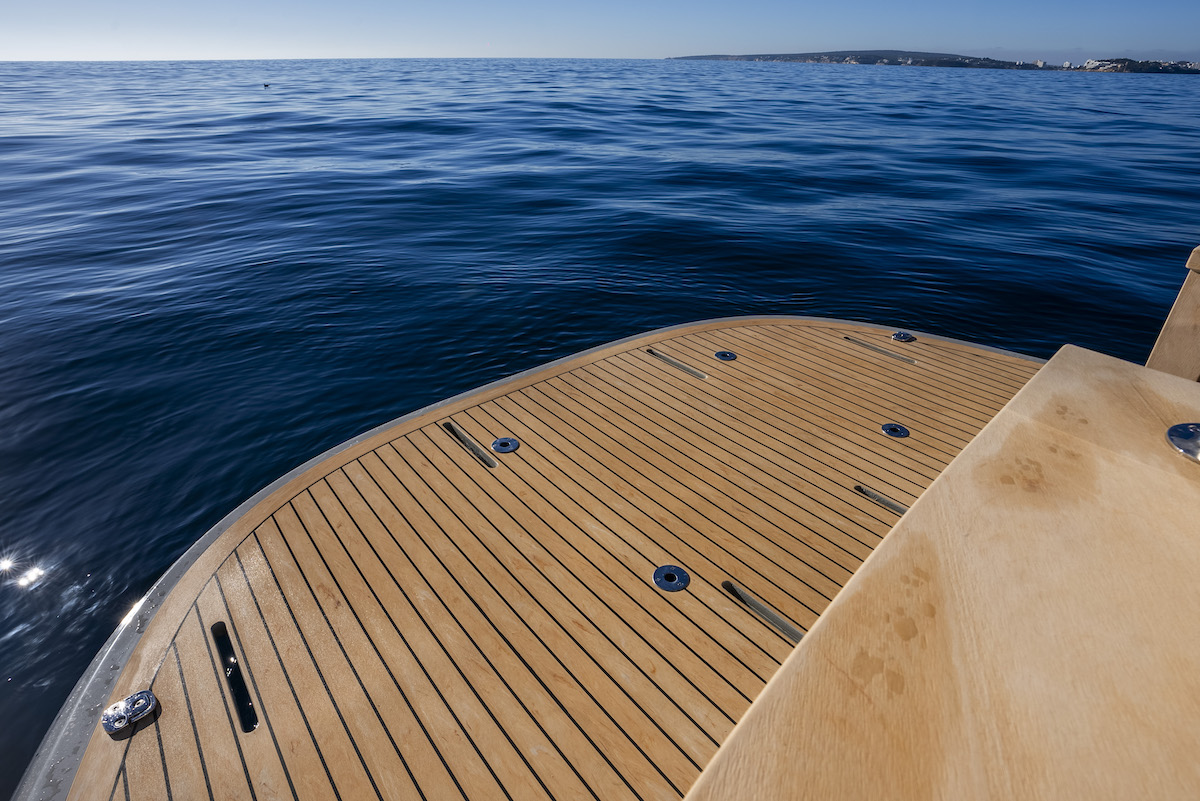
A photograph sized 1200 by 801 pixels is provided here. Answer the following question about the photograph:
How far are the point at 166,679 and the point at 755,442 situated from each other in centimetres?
340

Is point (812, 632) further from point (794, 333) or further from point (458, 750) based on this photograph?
point (794, 333)

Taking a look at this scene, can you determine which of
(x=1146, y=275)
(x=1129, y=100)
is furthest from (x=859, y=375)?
(x=1129, y=100)

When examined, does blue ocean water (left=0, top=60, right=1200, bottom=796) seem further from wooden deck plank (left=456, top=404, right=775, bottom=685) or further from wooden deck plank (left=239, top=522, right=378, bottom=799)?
wooden deck plank (left=456, top=404, right=775, bottom=685)

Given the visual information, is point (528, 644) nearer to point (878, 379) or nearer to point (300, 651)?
point (300, 651)

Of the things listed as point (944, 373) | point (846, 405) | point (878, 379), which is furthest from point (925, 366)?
point (846, 405)

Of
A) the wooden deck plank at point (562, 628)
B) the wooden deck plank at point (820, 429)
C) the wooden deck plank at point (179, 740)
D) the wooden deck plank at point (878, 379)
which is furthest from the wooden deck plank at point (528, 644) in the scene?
the wooden deck plank at point (878, 379)

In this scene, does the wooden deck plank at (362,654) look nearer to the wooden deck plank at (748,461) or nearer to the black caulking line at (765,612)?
the black caulking line at (765,612)

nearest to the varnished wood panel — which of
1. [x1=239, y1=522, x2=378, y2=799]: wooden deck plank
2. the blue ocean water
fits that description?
[x1=239, y1=522, x2=378, y2=799]: wooden deck plank

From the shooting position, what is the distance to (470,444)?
3.99 metres

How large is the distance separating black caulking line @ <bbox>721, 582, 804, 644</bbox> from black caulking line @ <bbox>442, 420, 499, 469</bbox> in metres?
1.68

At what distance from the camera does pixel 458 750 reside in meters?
2.25

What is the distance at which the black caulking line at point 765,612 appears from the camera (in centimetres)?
263

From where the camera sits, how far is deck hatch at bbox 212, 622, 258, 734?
7.80 feet

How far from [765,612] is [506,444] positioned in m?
1.98
